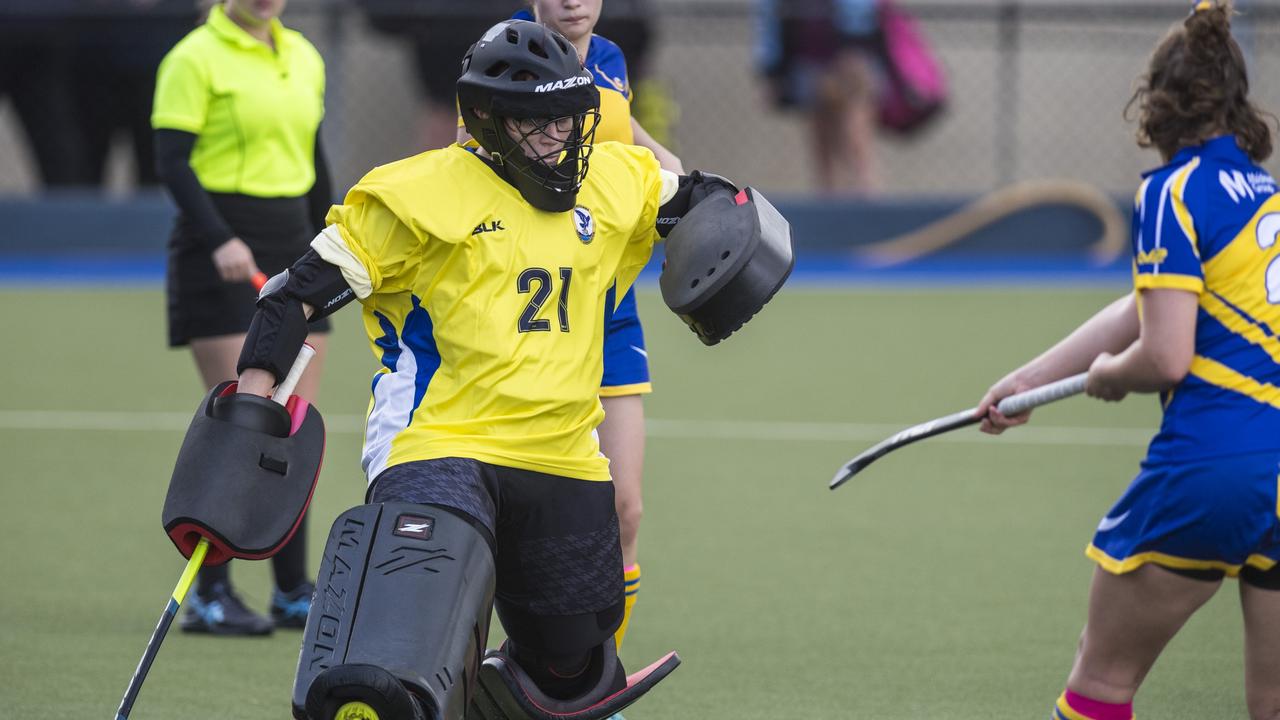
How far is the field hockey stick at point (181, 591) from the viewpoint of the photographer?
134 inches

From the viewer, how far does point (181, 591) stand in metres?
3.41

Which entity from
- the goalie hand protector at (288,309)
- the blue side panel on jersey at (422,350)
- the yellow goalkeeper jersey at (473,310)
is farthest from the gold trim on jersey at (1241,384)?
the goalie hand protector at (288,309)

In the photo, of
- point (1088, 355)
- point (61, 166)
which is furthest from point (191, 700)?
point (61, 166)

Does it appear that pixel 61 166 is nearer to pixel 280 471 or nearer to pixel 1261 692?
pixel 280 471

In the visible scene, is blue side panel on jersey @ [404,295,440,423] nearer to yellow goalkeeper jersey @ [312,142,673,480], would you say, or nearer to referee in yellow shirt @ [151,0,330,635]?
yellow goalkeeper jersey @ [312,142,673,480]

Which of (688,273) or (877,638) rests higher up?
(688,273)

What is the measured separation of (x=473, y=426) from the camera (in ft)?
11.4

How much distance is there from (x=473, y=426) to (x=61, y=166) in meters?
11.3

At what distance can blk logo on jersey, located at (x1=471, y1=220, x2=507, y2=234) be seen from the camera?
3.48m

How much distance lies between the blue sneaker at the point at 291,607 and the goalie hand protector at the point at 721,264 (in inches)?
74.5

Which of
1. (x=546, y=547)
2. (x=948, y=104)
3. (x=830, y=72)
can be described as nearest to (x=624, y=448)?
(x=546, y=547)

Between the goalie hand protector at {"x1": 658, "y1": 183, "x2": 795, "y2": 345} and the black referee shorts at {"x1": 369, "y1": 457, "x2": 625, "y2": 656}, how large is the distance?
42 cm

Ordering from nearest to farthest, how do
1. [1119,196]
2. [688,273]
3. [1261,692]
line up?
[1261,692] < [688,273] < [1119,196]

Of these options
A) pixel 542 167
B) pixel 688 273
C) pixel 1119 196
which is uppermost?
pixel 542 167
